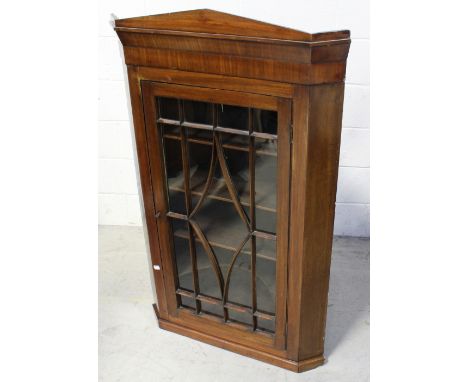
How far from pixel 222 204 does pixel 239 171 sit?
0.14 m

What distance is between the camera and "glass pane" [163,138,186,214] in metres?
1.68

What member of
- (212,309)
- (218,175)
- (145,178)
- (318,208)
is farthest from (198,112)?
(212,309)

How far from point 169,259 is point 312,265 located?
1.66 ft

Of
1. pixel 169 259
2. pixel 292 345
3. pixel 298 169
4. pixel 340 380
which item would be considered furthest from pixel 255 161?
pixel 340 380

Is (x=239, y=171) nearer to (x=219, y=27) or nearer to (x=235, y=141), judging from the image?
(x=235, y=141)

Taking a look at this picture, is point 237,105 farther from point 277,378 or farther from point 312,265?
point 277,378

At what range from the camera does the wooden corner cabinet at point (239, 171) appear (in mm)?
1421

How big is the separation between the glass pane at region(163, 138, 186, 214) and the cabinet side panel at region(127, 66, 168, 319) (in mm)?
64

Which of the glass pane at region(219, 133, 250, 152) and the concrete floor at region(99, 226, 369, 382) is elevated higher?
the glass pane at region(219, 133, 250, 152)

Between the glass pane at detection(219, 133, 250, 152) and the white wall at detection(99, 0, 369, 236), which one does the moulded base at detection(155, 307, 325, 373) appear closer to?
the glass pane at detection(219, 133, 250, 152)

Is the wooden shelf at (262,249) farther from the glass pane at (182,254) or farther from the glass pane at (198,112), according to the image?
the glass pane at (198,112)

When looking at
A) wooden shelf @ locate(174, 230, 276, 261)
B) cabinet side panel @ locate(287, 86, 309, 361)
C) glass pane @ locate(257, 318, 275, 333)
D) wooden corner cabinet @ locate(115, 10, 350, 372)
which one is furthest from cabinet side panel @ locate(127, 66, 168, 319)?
cabinet side panel @ locate(287, 86, 309, 361)

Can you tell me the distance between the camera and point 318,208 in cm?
159

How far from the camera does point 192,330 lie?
200 cm
